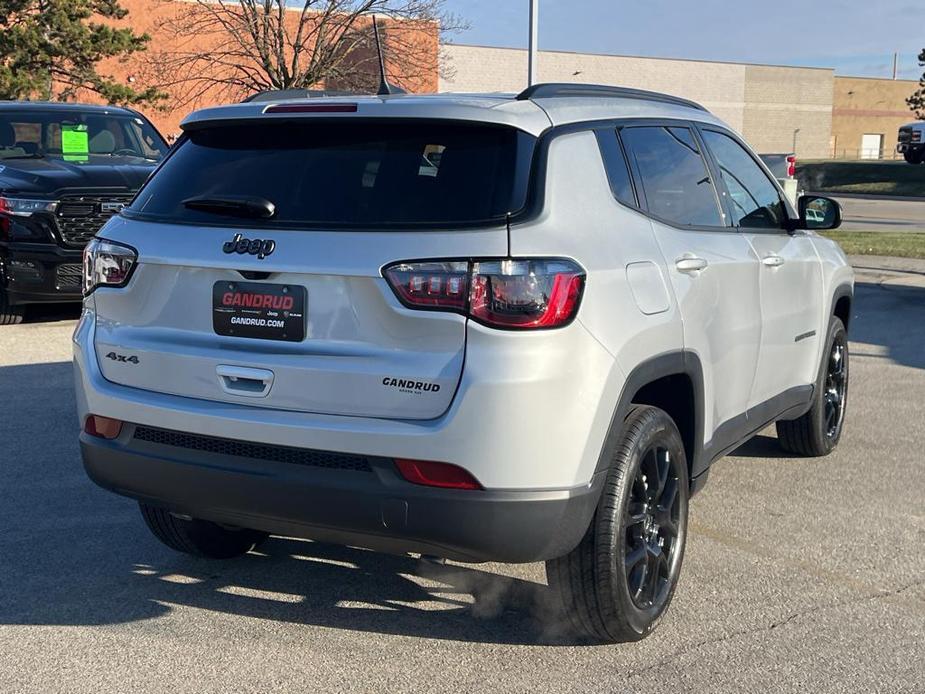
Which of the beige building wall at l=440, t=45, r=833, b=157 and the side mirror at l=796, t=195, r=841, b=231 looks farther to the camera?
the beige building wall at l=440, t=45, r=833, b=157

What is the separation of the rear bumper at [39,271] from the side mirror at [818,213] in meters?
6.82

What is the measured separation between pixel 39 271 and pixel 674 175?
24.4 ft

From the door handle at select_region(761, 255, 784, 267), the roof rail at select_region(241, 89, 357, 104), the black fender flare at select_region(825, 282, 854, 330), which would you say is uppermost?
the roof rail at select_region(241, 89, 357, 104)

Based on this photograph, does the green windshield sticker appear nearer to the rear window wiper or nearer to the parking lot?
the parking lot

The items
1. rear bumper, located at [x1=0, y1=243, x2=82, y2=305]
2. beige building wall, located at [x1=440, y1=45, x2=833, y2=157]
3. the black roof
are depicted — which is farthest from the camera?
beige building wall, located at [x1=440, y1=45, x2=833, y2=157]

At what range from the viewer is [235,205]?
375 centimetres

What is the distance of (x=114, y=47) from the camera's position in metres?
34.1

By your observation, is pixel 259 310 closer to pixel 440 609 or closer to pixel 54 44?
pixel 440 609

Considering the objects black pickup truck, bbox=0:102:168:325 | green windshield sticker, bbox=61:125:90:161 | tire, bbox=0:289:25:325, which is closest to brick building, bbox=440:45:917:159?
green windshield sticker, bbox=61:125:90:161

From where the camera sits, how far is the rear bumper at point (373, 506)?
3391mm

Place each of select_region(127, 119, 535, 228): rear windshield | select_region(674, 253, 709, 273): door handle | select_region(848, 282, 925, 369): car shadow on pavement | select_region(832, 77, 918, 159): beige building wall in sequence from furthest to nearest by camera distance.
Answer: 1. select_region(832, 77, 918, 159): beige building wall
2. select_region(848, 282, 925, 369): car shadow on pavement
3. select_region(674, 253, 709, 273): door handle
4. select_region(127, 119, 535, 228): rear windshield

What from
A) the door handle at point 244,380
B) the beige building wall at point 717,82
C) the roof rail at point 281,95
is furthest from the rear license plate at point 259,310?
the beige building wall at point 717,82

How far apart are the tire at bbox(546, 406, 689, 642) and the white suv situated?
0.03 ft

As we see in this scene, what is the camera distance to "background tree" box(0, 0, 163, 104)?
1319 inches
